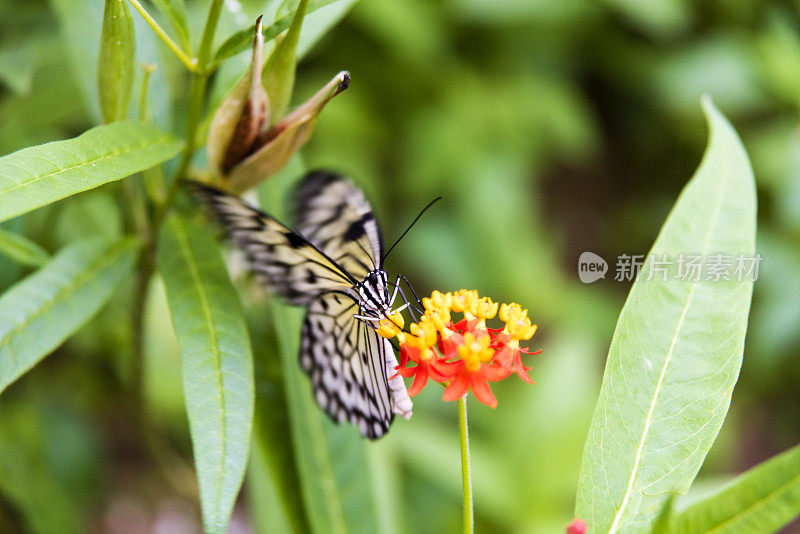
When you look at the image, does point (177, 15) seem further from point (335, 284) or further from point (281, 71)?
point (335, 284)

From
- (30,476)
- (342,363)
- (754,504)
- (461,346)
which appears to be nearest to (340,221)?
(342,363)

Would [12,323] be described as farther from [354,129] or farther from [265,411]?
[354,129]

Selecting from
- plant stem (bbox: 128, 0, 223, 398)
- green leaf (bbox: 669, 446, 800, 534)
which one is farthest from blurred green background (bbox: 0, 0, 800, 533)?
green leaf (bbox: 669, 446, 800, 534)

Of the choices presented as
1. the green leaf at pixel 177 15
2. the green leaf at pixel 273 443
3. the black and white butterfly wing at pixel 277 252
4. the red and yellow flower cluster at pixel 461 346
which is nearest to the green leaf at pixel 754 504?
the red and yellow flower cluster at pixel 461 346

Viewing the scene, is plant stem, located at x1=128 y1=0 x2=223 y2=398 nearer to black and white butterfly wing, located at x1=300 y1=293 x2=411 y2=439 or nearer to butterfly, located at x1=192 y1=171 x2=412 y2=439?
butterfly, located at x1=192 y1=171 x2=412 y2=439

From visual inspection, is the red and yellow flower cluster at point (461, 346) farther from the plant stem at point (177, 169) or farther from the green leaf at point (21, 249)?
the green leaf at point (21, 249)
